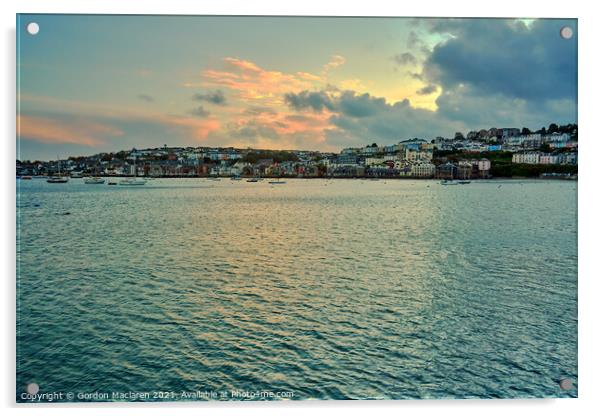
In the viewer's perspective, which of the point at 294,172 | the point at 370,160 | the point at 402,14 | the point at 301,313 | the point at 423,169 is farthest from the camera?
the point at 423,169

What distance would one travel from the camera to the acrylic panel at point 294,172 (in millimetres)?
5379

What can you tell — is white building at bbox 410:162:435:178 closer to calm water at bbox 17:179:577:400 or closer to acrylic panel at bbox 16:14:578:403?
acrylic panel at bbox 16:14:578:403

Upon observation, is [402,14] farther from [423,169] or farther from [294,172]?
[423,169]

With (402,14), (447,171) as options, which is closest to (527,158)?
(447,171)

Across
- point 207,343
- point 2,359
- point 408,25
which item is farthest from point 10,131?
point 408,25

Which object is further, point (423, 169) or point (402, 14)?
point (423, 169)

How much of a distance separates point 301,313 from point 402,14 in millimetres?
4385

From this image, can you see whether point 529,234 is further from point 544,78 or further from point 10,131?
point 10,131

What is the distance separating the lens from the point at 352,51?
21.3 ft

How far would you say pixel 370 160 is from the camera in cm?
1036

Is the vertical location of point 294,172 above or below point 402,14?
below

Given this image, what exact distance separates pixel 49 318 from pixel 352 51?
5.79 metres

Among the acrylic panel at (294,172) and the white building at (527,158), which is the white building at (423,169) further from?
the white building at (527,158)

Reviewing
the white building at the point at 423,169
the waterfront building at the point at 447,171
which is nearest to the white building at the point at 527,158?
the waterfront building at the point at 447,171
